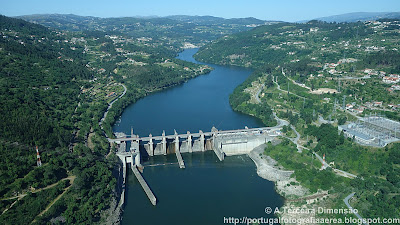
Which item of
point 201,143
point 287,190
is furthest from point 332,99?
point 287,190

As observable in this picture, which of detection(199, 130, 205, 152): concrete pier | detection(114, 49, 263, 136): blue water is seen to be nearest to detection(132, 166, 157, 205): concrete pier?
detection(199, 130, 205, 152): concrete pier

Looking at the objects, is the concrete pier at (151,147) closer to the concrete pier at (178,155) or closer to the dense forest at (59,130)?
the concrete pier at (178,155)

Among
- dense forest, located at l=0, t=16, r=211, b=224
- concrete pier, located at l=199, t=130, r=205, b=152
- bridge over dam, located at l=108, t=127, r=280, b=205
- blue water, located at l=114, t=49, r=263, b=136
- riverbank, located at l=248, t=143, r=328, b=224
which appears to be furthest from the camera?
blue water, located at l=114, t=49, r=263, b=136

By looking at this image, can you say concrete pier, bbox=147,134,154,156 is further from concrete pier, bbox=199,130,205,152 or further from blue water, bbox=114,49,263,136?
concrete pier, bbox=199,130,205,152

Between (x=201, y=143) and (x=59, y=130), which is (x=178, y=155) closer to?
(x=201, y=143)

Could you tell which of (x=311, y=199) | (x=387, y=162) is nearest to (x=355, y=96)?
(x=387, y=162)
